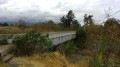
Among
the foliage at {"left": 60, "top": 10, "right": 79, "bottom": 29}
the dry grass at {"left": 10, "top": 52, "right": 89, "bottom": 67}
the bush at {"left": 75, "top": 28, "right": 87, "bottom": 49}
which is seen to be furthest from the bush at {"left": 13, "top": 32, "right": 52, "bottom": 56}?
the foliage at {"left": 60, "top": 10, "right": 79, "bottom": 29}

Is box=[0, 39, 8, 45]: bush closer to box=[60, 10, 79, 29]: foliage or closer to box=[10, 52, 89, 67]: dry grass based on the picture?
box=[10, 52, 89, 67]: dry grass

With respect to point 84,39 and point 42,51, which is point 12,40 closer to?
point 42,51

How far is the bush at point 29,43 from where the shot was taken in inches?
555

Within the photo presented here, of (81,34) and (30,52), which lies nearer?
(30,52)

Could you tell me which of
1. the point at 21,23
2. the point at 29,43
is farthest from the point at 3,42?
the point at 21,23

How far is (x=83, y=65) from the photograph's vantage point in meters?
13.1

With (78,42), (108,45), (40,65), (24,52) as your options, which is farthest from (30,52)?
(78,42)

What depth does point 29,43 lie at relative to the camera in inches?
571

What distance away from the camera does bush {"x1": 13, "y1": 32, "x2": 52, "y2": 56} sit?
14109 mm

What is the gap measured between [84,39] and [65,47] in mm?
16620

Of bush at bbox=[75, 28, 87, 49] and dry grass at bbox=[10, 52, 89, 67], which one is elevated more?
dry grass at bbox=[10, 52, 89, 67]

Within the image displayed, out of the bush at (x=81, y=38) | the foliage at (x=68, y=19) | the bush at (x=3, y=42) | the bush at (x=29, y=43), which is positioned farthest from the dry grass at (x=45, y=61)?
the foliage at (x=68, y=19)

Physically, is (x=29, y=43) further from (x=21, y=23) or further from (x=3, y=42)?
(x=21, y=23)

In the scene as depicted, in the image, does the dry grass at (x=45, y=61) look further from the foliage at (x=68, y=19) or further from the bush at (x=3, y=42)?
the foliage at (x=68, y=19)
